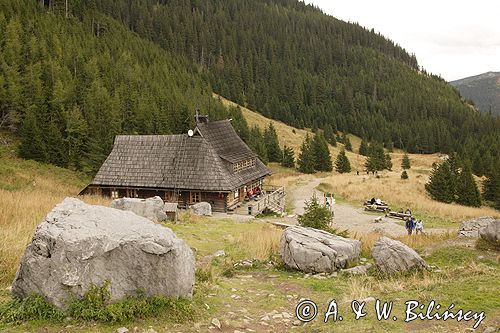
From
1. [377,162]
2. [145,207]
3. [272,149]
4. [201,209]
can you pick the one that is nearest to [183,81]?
[272,149]

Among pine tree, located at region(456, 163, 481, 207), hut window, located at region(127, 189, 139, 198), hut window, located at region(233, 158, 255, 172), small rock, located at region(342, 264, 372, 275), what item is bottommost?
pine tree, located at region(456, 163, 481, 207)

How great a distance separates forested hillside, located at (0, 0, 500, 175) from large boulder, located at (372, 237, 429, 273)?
44.1 m

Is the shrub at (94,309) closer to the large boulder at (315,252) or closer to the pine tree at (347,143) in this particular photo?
the large boulder at (315,252)

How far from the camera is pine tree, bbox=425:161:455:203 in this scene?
4950 centimetres

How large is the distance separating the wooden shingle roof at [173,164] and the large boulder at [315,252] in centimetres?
2340

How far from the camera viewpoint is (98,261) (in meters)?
7.26

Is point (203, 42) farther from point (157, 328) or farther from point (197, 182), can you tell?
point (157, 328)

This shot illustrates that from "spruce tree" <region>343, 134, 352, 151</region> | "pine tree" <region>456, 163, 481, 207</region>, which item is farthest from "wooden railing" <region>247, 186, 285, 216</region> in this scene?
"spruce tree" <region>343, 134, 352, 151</region>

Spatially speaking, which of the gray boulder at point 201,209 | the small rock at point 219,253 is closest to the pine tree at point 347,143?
the gray boulder at point 201,209

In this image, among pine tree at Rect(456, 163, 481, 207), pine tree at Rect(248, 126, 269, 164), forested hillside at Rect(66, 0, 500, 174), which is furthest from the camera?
forested hillside at Rect(66, 0, 500, 174)

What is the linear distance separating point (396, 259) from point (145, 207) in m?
15.3

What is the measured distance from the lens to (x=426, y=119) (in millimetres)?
144000

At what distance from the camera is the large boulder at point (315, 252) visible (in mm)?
12539

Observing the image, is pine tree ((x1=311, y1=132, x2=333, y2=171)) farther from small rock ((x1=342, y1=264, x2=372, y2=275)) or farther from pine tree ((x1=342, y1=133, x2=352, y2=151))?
small rock ((x1=342, y1=264, x2=372, y2=275))
